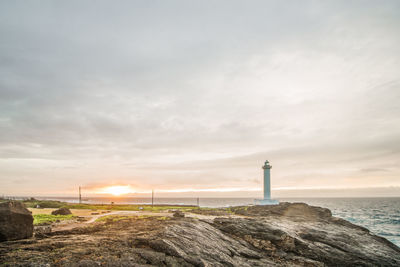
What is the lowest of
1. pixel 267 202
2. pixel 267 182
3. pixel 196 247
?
pixel 267 202

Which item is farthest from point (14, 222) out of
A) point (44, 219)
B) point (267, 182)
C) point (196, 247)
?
point (267, 182)

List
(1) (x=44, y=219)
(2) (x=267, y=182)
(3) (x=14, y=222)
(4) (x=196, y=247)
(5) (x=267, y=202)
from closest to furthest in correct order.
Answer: (3) (x=14, y=222)
(4) (x=196, y=247)
(1) (x=44, y=219)
(5) (x=267, y=202)
(2) (x=267, y=182)

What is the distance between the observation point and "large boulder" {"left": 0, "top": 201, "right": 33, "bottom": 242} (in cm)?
1091

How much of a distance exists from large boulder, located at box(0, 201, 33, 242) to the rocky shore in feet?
1.54

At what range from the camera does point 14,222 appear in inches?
441

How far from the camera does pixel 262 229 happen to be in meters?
18.0

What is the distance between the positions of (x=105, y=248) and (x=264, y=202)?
174 ft

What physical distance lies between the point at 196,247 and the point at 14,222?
27.4ft

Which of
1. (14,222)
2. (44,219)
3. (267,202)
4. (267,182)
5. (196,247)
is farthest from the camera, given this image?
(267,182)

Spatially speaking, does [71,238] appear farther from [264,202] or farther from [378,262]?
[264,202]

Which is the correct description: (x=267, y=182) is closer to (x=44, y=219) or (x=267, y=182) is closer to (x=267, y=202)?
(x=267, y=202)

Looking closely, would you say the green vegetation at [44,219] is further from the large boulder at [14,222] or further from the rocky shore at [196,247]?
the large boulder at [14,222]

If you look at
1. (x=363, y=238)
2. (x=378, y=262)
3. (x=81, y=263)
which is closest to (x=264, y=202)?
(x=363, y=238)

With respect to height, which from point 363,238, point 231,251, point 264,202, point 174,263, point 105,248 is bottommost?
point 264,202
